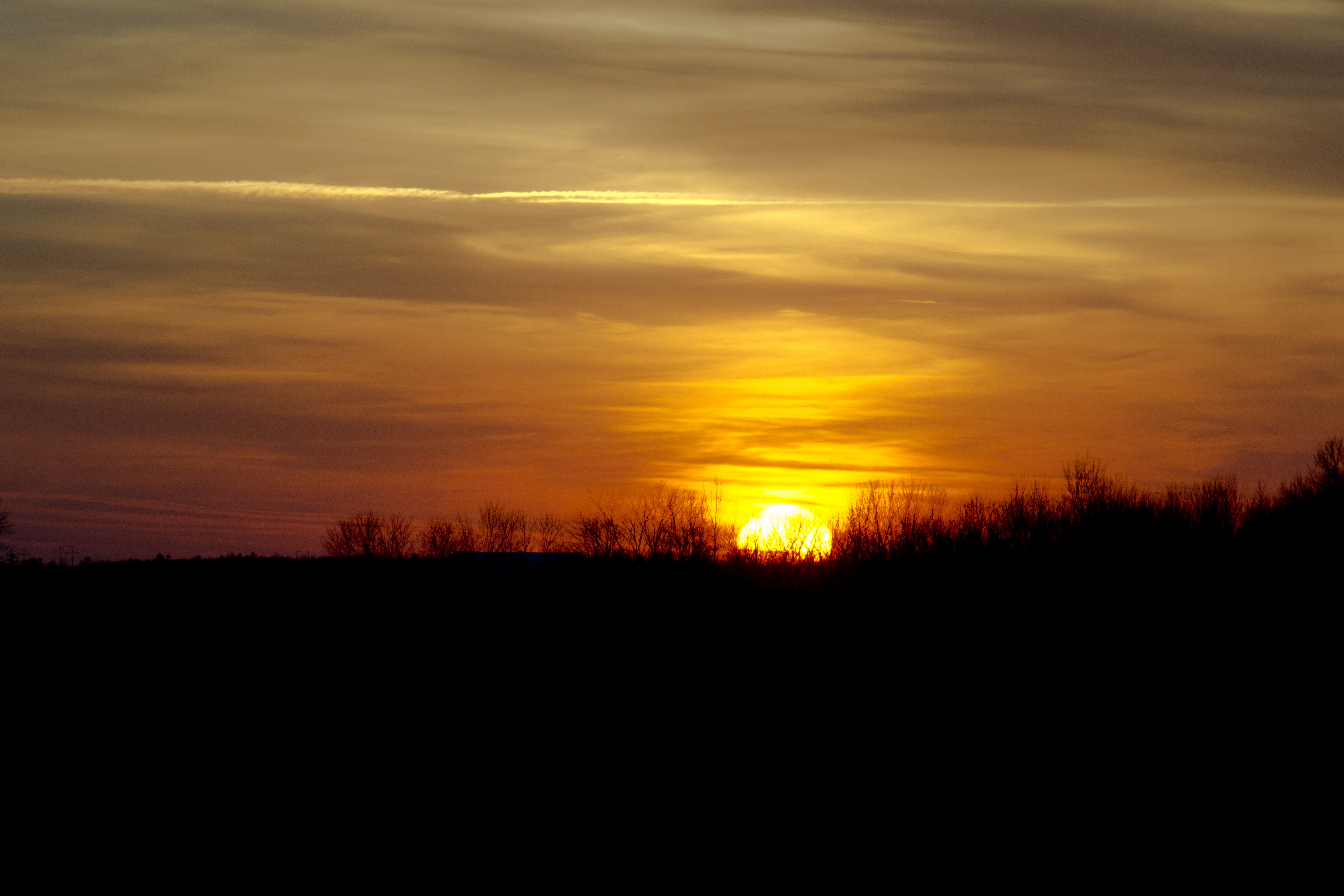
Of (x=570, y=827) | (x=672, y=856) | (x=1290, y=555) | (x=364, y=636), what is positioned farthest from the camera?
(x=1290, y=555)

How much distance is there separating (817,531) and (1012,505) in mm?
13809

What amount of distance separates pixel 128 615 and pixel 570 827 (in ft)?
89.3

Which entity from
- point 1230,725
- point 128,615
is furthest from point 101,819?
point 128,615

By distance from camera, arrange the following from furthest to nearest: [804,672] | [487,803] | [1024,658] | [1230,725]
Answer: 1. [1024,658]
2. [804,672]
3. [1230,725]
4. [487,803]

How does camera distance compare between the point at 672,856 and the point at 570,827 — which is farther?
the point at 570,827

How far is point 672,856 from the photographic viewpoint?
1040cm

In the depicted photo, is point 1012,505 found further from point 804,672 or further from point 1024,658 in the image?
point 804,672

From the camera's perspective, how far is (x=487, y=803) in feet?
39.9

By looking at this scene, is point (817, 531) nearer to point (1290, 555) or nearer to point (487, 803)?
point (1290, 555)

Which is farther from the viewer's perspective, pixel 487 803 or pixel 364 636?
pixel 364 636

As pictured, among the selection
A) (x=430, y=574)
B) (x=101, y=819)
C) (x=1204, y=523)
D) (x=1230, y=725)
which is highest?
(x=1204, y=523)

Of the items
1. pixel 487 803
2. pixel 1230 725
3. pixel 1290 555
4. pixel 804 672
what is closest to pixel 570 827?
pixel 487 803

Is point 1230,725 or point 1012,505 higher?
point 1012,505

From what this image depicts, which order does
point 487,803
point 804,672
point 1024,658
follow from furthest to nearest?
point 1024,658, point 804,672, point 487,803
